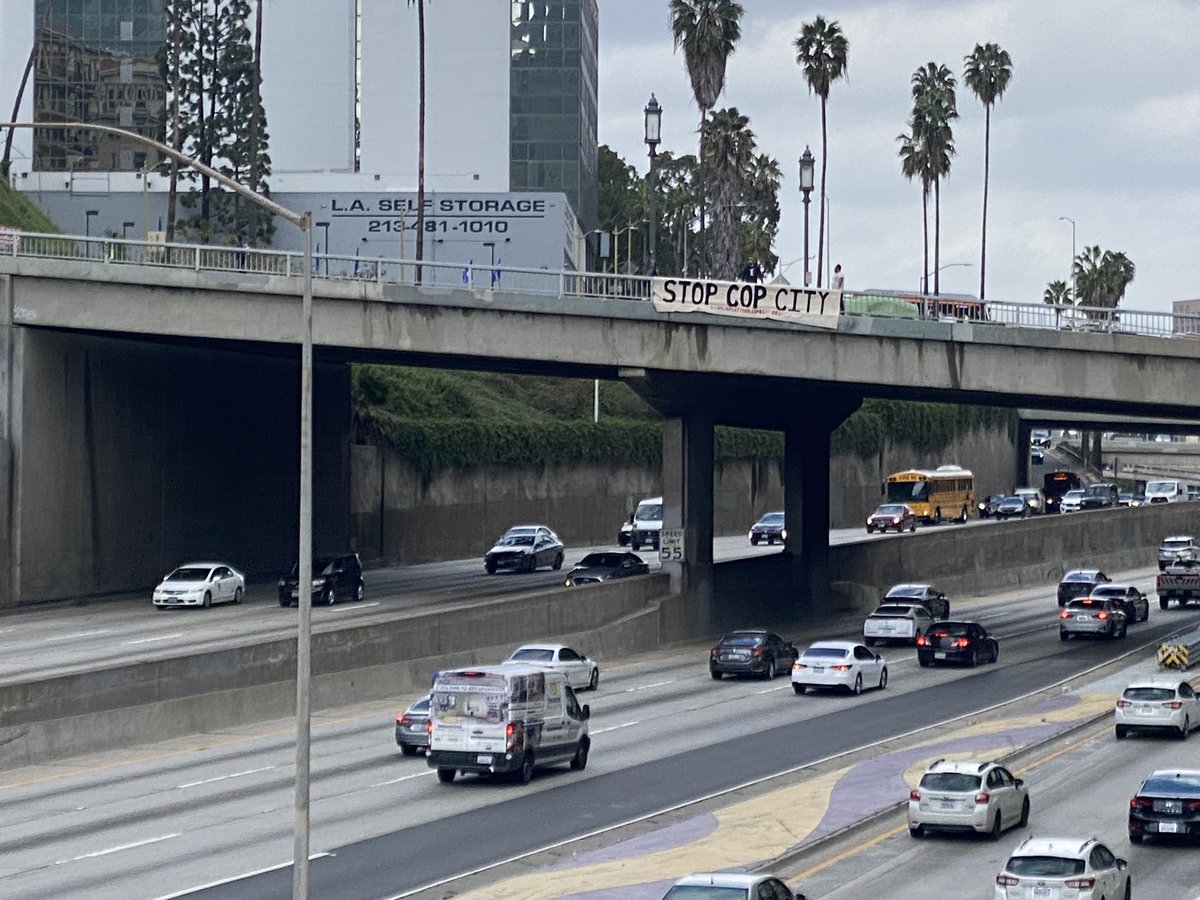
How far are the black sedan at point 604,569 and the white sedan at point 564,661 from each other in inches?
492

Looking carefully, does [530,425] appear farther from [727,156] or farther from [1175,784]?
[1175,784]

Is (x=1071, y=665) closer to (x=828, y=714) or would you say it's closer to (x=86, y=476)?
(x=828, y=714)

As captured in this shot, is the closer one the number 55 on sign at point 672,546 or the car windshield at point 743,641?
the car windshield at point 743,641

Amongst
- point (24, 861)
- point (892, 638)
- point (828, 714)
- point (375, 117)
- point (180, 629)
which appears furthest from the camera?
point (375, 117)

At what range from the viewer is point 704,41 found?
Result: 90.6 metres

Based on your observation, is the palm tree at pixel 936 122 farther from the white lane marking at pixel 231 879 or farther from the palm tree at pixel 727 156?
the white lane marking at pixel 231 879

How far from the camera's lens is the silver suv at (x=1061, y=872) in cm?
2131

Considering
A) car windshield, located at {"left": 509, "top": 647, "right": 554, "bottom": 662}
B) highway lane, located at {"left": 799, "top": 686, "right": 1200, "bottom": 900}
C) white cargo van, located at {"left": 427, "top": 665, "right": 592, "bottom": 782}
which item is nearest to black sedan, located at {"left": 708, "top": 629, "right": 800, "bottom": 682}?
car windshield, located at {"left": 509, "top": 647, "right": 554, "bottom": 662}

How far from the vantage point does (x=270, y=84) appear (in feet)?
462

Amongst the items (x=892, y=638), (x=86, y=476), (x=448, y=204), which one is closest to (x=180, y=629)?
(x=86, y=476)

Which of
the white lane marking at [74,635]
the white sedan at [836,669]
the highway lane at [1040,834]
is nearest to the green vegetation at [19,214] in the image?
the white lane marking at [74,635]

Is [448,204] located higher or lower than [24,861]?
higher

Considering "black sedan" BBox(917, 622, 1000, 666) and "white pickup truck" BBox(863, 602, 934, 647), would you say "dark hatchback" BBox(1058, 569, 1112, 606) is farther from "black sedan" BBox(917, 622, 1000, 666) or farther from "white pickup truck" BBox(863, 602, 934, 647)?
"black sedan" BBox(917, 622, 1000, 666)

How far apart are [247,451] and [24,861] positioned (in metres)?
40.1
